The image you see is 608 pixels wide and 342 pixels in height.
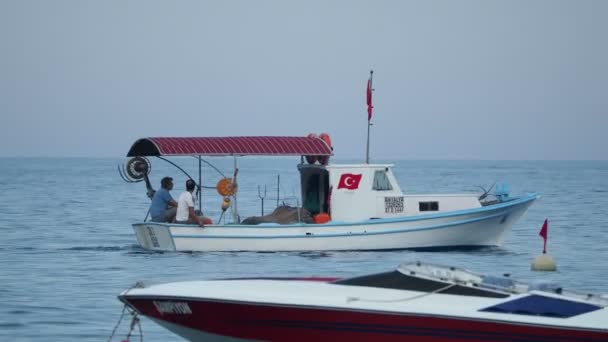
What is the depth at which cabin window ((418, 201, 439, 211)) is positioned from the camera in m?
25.3

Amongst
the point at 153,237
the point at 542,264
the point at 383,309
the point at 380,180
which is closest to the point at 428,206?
the point at 380,180

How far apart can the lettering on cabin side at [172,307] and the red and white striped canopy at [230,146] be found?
10908 mm

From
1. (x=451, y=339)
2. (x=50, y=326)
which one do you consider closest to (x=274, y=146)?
(x=50, y=326)

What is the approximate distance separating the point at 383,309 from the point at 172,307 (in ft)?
7.81

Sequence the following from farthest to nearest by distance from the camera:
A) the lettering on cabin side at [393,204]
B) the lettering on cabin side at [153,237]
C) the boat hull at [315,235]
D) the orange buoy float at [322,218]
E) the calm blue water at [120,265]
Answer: the lettering on cabin side at [393,204] → the lettering on cabin side at [153,237] → the orange buoy float at [322,218] → the boat hull at [315,235] → the calm blue water at [120,265]

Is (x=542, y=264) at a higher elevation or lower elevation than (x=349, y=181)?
lower

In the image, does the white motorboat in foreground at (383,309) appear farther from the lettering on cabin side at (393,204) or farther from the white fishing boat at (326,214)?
the lettering on cabin side at (393,204)

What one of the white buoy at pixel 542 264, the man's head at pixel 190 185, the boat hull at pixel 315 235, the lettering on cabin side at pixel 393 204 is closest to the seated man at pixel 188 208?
the man's head at pixel 190 185

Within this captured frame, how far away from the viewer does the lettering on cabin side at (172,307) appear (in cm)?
1351

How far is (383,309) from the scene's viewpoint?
12.7 metres

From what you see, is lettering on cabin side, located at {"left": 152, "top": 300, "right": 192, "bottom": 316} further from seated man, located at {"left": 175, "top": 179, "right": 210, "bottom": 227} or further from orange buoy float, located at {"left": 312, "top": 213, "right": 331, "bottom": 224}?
orange buoy float, located at {"left": 312, "top": 213, "right": 331, "bottom": 224}

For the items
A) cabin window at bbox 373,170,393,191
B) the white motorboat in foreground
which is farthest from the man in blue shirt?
the white motorboat in foreground

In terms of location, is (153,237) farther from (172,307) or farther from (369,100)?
(172,307)

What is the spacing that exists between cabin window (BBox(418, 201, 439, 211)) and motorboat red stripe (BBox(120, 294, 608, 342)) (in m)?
12.2
